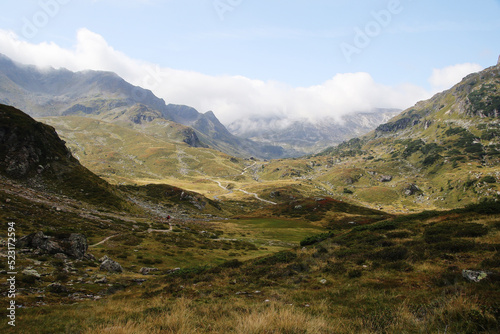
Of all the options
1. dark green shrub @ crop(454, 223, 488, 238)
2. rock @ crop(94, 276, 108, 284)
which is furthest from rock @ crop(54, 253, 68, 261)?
dark green shrub @ crop(454, 223, 488, 238)

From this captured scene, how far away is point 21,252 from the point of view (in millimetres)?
19672

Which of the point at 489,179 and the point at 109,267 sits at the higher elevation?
the point at 109,267

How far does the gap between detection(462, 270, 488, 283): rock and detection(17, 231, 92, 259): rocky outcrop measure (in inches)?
1153

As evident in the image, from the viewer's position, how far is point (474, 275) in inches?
416

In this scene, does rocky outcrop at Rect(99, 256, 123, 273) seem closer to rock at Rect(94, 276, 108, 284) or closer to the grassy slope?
rock at Rect(94, 276, 108, 284)

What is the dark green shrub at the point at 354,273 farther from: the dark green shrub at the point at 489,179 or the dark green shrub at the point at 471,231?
the dark green shrub at the point at 489,179

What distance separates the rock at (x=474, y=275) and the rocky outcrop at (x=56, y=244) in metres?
29.3

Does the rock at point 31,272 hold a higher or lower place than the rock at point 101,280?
higher

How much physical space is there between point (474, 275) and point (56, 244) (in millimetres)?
30562

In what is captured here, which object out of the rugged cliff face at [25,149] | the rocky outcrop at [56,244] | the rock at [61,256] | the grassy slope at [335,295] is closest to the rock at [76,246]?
the rocky outcrop at [56,244]

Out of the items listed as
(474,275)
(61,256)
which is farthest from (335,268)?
(61,256)

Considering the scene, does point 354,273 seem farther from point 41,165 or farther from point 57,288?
point 41,165

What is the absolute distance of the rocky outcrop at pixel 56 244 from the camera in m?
21.0

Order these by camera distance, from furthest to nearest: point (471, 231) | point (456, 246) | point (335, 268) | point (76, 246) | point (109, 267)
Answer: point (76, 246) → point (109, 267) → point (471, 231) → point (335, 268) → point (456, 246)
